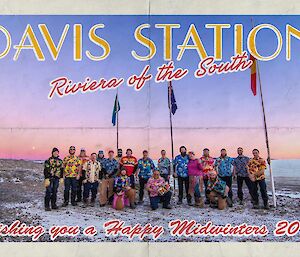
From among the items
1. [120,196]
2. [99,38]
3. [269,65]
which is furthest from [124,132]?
[269,65]

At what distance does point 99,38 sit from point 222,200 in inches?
89.9

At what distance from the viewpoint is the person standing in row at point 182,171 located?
208 inches

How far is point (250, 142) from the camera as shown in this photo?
5.27 meters

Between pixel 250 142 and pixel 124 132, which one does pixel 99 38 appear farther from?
pixel 250 142

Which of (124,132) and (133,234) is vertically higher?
(124,132)

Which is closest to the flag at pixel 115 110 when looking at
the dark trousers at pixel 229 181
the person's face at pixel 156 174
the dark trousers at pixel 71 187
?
the person's face at pixel 156 174

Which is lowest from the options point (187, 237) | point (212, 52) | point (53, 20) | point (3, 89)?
point (187, 237)

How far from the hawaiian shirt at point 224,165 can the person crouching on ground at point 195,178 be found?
21 cm

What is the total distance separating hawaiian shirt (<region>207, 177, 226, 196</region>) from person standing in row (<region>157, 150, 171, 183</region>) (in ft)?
1.59

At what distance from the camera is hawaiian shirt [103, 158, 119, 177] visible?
17.5 feet

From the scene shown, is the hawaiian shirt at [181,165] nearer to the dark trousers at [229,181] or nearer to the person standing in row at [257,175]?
the dark trousers at [229,181]

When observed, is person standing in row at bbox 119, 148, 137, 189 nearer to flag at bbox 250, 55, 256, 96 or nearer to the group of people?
the group of people

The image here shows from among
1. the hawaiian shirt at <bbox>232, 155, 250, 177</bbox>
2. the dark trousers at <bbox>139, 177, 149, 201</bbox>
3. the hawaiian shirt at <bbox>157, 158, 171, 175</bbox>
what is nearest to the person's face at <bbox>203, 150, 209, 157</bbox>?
the hawaiian shirt at <bbox>232, 155, 250, 177</bbox>

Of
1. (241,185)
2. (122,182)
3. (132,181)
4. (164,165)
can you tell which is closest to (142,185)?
(132,181)
